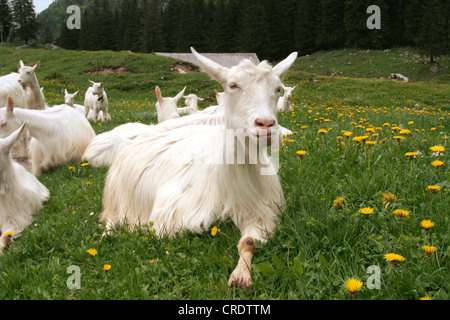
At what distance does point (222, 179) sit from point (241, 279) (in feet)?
3.32

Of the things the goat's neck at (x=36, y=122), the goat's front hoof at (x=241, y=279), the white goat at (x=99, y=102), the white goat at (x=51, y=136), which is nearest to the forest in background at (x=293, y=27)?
the white goat at (x=99, y=102)

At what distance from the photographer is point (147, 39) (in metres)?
63.2

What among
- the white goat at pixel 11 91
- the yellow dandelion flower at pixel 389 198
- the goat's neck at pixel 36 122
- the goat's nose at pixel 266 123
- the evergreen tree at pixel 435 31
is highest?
the evergreen tree at pixel 435 31

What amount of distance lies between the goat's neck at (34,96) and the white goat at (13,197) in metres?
5.00

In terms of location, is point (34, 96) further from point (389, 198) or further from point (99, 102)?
point (389, 198)

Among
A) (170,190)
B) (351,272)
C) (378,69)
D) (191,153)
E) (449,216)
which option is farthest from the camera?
(378,69)

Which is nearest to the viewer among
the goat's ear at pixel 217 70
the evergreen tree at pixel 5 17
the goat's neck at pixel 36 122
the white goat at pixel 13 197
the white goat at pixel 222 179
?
the white goat at pixel 222 179

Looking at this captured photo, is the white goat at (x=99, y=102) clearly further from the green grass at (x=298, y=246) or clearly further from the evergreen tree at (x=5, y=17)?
the evergreen tree at (x=5, y=17)

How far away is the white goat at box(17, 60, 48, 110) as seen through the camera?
865 cm

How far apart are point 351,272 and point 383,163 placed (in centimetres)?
183

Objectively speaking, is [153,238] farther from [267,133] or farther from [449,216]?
[449,216]

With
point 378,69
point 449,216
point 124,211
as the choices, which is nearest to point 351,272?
point 449,216

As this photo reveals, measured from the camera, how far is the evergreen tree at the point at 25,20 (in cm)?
7356

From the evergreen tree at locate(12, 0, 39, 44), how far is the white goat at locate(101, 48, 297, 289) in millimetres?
84985
